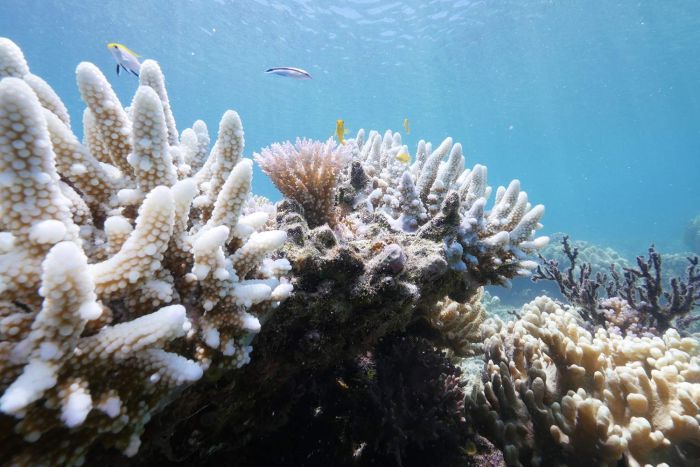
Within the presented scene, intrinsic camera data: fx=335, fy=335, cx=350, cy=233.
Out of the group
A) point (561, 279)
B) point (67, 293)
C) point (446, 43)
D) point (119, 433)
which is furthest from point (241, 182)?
point (446, 43)

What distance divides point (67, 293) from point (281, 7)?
3903 cm

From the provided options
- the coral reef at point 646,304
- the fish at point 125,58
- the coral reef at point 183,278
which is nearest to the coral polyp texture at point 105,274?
the coral reef at point 183,278

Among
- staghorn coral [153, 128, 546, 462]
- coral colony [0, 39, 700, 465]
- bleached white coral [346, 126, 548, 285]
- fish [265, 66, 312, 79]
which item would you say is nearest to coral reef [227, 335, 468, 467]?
coral colony [0, 39, 700, 465]

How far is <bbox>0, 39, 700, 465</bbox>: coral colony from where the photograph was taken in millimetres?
1145

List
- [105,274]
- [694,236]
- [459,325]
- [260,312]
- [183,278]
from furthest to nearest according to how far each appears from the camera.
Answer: [694,236]
[459,325]
[260,312]
[183,278]
[105,274]

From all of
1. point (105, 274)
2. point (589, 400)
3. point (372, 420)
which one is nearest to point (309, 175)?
point (105, 274)

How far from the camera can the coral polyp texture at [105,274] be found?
3.58 feet

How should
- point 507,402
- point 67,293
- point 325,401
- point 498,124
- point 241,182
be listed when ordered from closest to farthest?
point 67,293 < point 241,182 < point 325,401 < point 507,402 < point 498,124

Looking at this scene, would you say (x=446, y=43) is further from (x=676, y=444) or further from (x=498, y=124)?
(x=498, y=124)

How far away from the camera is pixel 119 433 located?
1332 mm

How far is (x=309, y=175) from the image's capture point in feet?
9.25

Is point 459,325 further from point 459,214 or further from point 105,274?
point 105,274

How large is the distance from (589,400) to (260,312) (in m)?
2.82

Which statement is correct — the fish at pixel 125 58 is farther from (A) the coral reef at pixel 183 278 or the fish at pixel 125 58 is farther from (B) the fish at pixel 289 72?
(A) the coral reef at pixel 183 278
